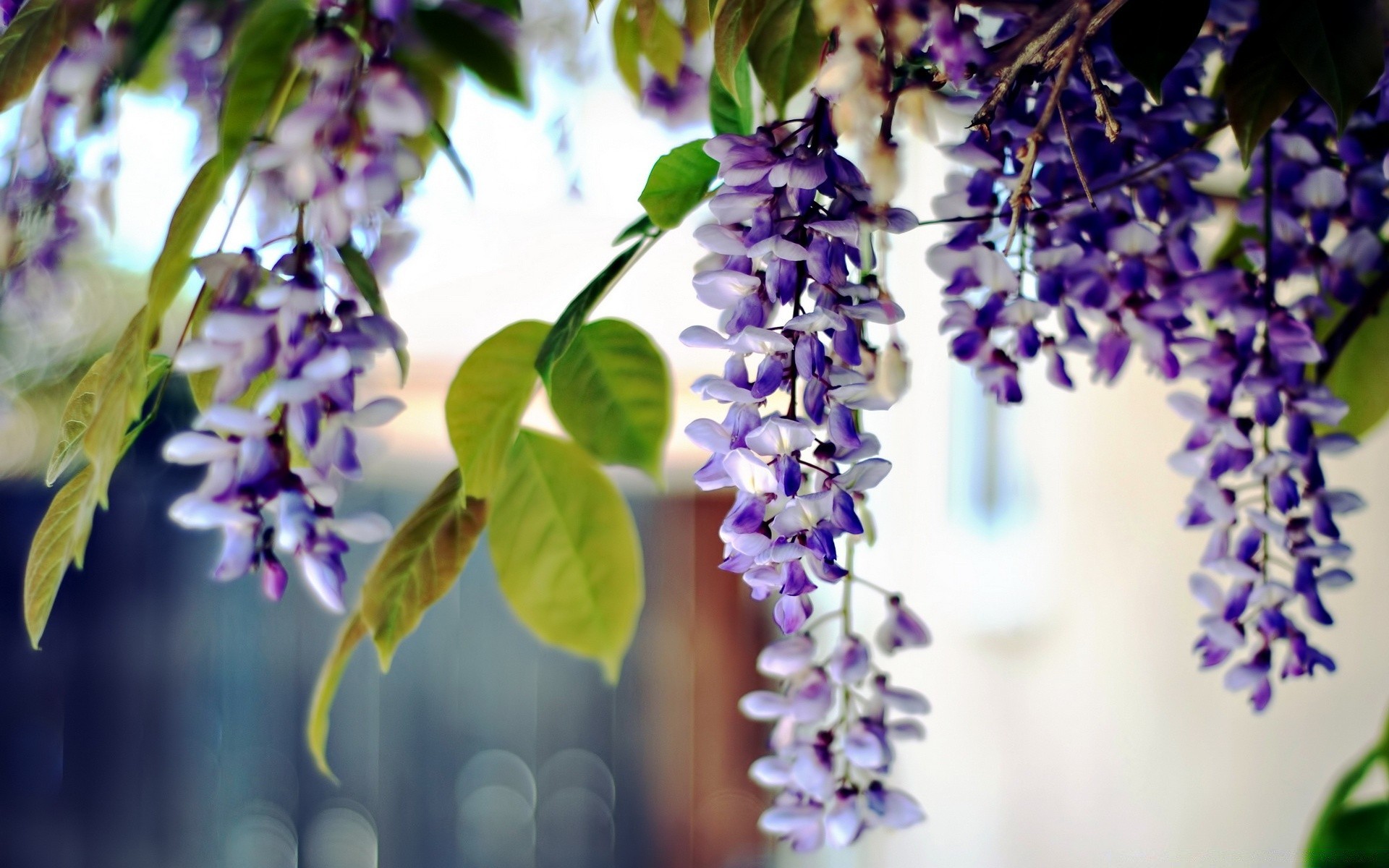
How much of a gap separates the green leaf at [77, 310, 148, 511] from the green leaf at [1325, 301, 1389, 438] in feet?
1.29

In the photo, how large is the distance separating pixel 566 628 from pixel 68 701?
1.15m

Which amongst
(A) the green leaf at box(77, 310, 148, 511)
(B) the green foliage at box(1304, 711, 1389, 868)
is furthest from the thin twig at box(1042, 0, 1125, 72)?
(B) the green foliage at box(1304, 711, 1389, 868)

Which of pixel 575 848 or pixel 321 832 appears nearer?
pixel 321 832

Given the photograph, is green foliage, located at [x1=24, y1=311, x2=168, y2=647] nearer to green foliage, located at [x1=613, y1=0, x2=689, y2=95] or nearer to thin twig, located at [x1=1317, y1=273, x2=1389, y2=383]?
green foliage, located at [x1=613, y1=0, x2=689, y2=95]

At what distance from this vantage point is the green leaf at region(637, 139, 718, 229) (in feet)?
0.79

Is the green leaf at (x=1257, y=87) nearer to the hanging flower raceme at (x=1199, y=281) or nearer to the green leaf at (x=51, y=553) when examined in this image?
the hanging flower raceme at (x=1199, y=281)

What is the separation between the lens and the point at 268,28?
21cm

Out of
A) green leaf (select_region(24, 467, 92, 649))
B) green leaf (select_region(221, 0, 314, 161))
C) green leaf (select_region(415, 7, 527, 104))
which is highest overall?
green leaf (select_region(415, 7, 527, 104))

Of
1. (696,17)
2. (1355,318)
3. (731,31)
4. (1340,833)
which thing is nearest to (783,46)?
(731,31)

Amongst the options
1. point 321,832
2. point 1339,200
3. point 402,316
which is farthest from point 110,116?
point 321,832

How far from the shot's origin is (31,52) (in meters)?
0.25

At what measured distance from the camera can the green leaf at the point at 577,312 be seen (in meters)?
0.24

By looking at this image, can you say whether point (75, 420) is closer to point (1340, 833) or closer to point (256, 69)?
point (256, 69)

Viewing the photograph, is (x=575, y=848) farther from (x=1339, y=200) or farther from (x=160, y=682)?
(x=1339, y=200)
